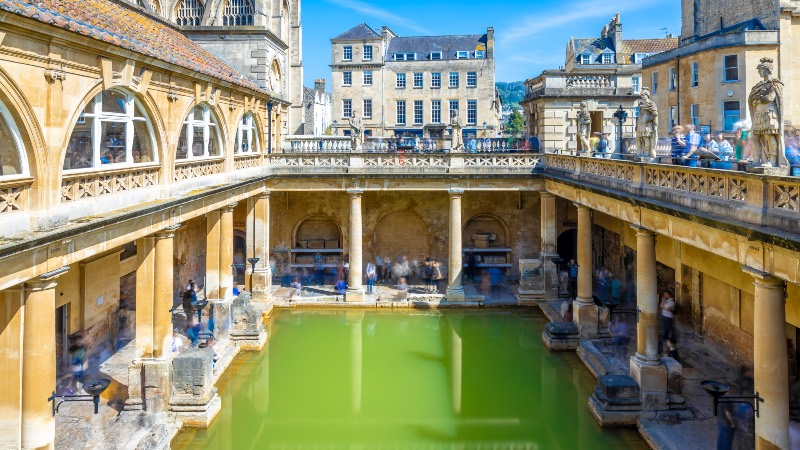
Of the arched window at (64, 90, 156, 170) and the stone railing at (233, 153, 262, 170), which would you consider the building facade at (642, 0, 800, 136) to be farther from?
the arched window at (64, 90, 156, 170)

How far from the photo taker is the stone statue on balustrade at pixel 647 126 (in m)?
14.5

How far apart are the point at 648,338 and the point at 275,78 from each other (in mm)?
20535

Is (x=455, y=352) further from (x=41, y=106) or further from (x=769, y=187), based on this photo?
(x=41, y=106)

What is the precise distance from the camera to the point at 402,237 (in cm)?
3048

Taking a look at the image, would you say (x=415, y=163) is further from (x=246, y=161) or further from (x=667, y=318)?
(x=667, y=318)

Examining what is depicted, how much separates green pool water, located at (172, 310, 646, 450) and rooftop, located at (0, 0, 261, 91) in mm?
8881

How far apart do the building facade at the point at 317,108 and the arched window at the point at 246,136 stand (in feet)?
125

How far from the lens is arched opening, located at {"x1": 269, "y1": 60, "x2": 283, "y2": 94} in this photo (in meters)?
27.3

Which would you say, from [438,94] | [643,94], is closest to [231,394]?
[643,94]

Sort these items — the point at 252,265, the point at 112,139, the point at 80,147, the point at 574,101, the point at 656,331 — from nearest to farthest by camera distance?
the point at 656,331, the point at 80,147, the point at 112,139, the point at 252,265, the point at 574,101

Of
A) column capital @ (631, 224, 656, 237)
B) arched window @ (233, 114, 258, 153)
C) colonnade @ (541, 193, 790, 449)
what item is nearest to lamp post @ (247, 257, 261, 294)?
arched window @ (233, 114, 258, 153)

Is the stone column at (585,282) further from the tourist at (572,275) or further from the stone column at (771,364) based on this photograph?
the stone column at (771,364)

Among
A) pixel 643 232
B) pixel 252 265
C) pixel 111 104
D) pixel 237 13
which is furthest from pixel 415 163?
pixel 643 232

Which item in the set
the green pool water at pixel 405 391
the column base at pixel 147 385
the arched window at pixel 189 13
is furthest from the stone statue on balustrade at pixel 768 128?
the arched window at pixel 189 13
